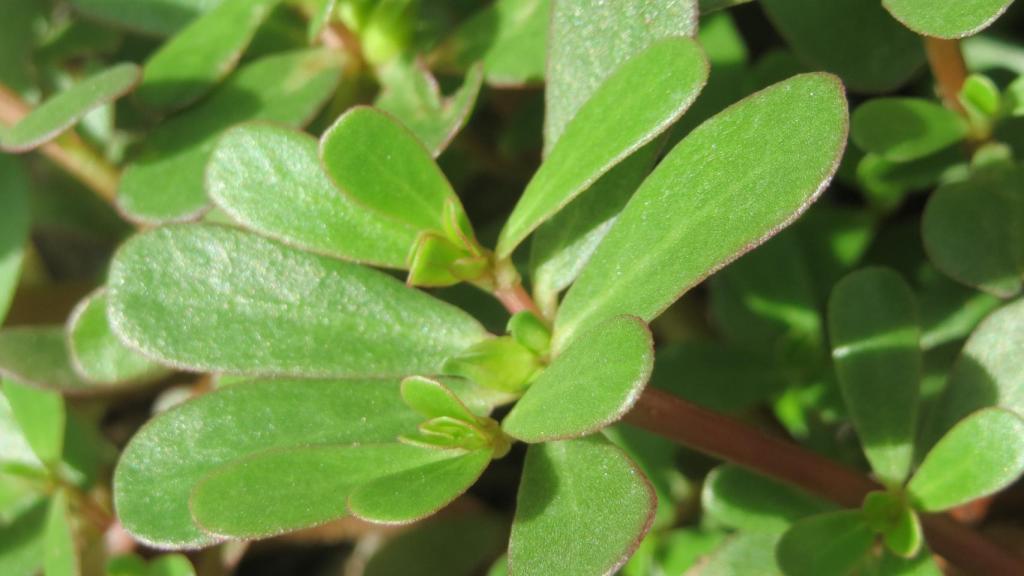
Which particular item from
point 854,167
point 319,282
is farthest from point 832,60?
point 319,282

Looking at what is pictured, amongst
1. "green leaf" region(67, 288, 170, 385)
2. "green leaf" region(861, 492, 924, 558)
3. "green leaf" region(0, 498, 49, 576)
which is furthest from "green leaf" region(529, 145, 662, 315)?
"green leaf" region(0, 498, 49, 576)

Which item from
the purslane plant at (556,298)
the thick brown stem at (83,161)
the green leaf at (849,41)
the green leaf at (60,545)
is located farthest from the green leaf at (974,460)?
the thick brown stem at (83,161)

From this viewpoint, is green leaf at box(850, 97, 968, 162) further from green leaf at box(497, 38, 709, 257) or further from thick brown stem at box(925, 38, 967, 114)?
green leaf at box(497, 38, 709, 257)

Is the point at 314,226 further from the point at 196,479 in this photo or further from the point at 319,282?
the point at 196,479

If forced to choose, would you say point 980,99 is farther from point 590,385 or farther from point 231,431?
point 231,431

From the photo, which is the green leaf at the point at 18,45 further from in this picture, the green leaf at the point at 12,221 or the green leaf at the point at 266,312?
the green leaf at the point at 266,312

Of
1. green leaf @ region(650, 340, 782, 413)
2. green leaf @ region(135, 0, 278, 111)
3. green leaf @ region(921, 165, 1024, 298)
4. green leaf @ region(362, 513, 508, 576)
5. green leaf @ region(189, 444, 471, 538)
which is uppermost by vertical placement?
green leaf @ region(135, 0, 278, 111)
